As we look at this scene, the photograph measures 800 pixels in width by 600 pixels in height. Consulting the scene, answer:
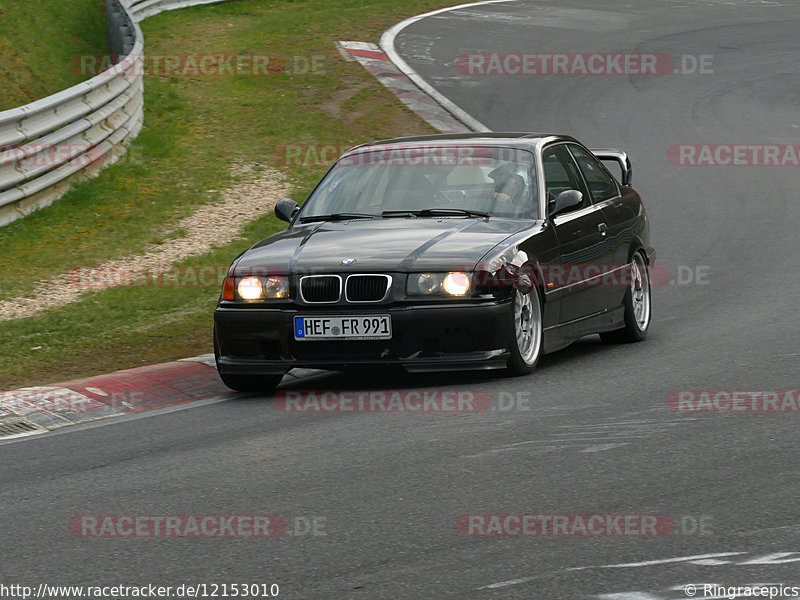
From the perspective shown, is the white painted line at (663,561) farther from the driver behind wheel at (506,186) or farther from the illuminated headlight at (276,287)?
the driver behind wheel at (506,186)

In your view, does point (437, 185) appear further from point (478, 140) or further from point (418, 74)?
point (418, 74)

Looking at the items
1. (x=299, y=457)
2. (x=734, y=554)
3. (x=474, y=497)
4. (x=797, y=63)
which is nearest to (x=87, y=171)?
(x=299, y=457)

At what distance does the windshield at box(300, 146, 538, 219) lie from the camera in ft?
30.2

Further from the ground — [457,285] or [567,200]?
[567,200]

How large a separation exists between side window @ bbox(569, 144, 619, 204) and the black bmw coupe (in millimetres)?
33

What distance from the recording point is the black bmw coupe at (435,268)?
8.10m

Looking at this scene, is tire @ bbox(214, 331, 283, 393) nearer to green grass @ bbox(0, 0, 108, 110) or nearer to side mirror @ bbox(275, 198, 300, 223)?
side mirror @ bbox(275, 198, 300, 223)

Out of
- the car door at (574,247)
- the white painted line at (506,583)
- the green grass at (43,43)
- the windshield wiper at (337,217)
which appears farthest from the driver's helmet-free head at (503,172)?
the green grass at (43,43)

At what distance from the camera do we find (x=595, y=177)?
1039cm

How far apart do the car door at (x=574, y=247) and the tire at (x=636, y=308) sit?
1.30 ft

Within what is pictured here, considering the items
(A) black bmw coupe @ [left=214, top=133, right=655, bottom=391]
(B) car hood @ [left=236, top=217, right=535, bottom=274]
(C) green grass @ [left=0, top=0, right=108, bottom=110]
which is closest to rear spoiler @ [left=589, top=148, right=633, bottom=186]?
(A) black bmw coupe @ [left=214, top=133, right=655, bottom=391]

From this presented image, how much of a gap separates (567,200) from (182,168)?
8.93 meters

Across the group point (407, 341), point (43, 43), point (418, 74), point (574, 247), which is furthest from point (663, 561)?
point (43, 43)

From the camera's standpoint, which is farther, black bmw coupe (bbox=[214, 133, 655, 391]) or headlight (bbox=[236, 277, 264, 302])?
headlight (bbox=[236, 277, 264, 302])
